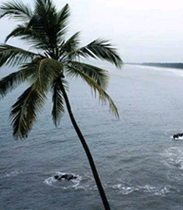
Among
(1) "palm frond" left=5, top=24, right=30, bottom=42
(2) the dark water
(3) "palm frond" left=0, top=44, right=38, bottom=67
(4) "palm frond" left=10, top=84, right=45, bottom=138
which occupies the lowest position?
(2) the dark water

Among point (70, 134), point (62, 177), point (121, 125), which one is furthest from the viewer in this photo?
point (121, 125)

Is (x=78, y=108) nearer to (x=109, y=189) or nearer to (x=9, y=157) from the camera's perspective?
(x=9, y=157)

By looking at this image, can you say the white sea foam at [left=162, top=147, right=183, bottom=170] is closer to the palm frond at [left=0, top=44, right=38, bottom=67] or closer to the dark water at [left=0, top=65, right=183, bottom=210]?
the dark water at [left=0, top=65, right=183, bottom=210]

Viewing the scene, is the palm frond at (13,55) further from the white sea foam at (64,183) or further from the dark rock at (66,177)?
the dark rock at (66,177)

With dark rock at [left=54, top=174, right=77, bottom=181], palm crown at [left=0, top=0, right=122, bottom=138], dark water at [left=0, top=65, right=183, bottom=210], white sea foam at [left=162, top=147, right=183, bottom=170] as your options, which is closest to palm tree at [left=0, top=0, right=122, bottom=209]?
palm crown at [left=0, top=0, right=122, bottom=138]

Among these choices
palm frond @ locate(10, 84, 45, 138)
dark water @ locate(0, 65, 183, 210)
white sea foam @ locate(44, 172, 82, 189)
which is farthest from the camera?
white sea foam @ locate(44, 172, 82, 189)

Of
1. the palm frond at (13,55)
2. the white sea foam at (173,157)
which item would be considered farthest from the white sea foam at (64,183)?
the palm frond at (13,55)

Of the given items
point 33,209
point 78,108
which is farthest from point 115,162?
point 78,108
